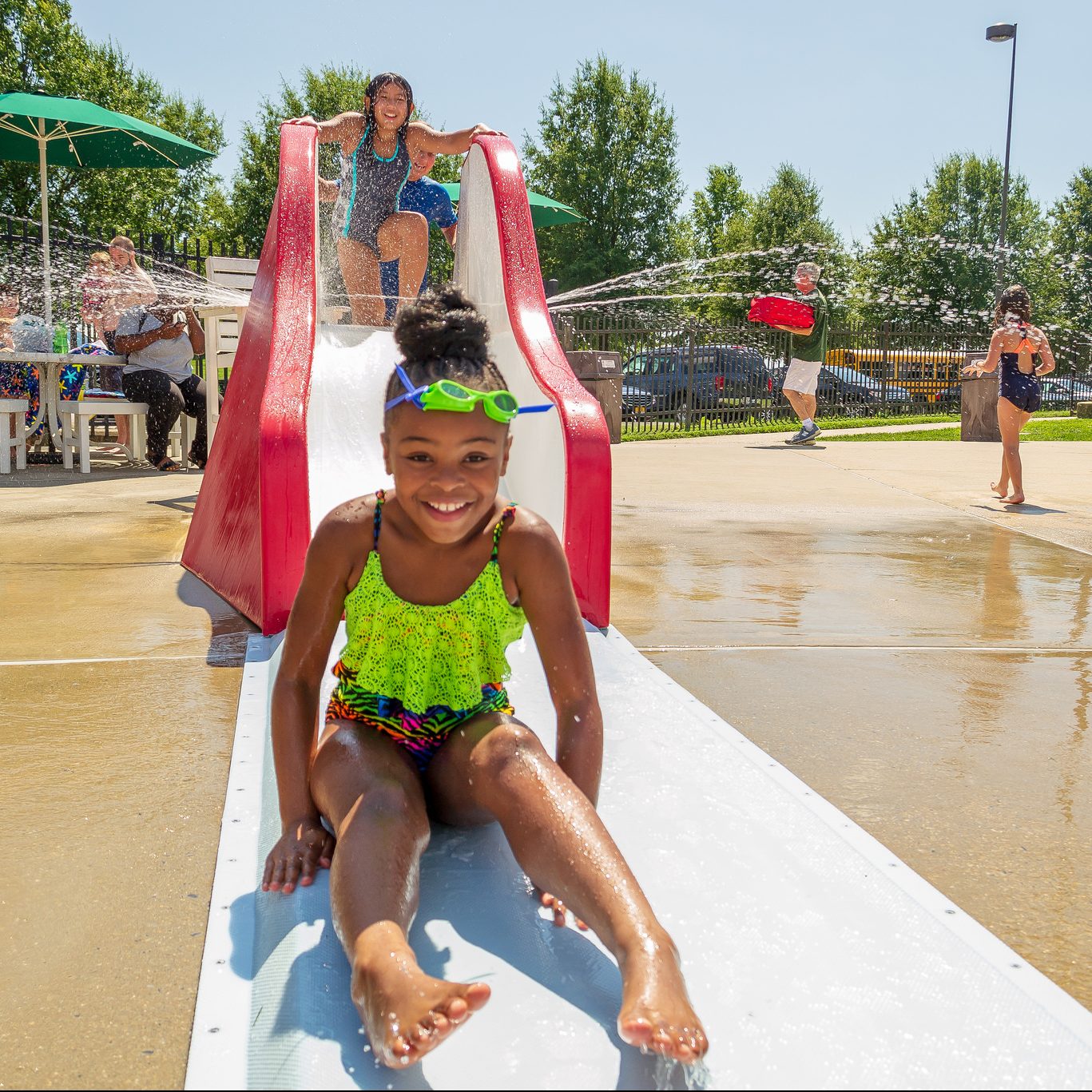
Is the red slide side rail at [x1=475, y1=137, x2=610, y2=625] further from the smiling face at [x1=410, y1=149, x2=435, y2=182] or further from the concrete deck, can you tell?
the smiling face at [x1=410, y1=149, x2=435, y2=182]

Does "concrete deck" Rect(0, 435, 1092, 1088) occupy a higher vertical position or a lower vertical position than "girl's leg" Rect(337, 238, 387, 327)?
lower

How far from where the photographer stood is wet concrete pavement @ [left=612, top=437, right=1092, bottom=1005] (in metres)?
2.59

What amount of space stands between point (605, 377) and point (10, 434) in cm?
708

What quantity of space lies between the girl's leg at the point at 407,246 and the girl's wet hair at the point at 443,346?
4.77m

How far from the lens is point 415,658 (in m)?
2.20

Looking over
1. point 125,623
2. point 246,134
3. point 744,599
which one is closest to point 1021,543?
point 744,599

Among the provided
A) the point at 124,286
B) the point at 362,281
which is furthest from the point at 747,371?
the point at 362,281

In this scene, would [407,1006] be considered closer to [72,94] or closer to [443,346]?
[443,346]

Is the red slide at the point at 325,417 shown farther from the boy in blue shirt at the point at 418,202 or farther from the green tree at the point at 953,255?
the green tree at the point at 953,255

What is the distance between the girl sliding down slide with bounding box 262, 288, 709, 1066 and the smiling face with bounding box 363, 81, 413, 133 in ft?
15.5

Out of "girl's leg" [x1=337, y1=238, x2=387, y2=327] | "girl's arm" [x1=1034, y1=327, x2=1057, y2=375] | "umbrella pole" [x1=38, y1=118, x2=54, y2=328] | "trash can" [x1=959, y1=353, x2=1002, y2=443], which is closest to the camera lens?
"girl's leg" [x1=337, y1=238, x2=387, y2=327]

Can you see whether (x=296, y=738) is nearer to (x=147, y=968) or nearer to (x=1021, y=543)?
(x=147, y=968)

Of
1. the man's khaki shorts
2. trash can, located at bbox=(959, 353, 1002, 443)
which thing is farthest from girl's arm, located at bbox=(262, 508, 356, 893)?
trash can, located at bbox=(959, 353, 1002, 443)

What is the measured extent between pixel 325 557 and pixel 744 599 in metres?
3.37
